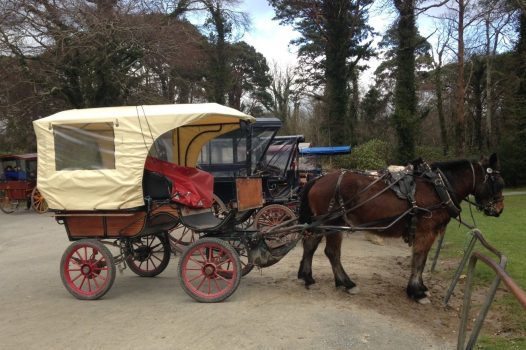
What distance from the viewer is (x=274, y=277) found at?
24.9 feet

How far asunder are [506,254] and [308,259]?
3926mm

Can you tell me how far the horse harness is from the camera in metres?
6.33

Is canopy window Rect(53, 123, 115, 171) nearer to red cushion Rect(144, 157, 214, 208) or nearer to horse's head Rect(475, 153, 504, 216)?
Answer: red cushion Rect(144, 157, 214, 208)

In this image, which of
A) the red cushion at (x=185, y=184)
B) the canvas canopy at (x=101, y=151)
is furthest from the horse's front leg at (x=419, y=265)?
the canvas canopy at (x=101, y=151)

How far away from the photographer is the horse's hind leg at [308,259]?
6.93m

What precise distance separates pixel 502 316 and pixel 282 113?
136 feet

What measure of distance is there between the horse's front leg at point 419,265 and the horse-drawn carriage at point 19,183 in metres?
17.4

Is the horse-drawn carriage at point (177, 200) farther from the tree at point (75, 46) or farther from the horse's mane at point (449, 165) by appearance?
the tree at point (75, 46)

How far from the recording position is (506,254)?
27.8ft

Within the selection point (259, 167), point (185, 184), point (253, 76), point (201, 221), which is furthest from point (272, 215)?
point (253, 76)

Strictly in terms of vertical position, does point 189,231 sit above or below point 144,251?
below

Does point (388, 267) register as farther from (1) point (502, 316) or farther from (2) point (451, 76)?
(2) point (451, 76)

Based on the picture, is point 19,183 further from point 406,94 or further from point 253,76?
point 253,76

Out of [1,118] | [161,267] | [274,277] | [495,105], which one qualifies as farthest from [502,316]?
[495,105]
